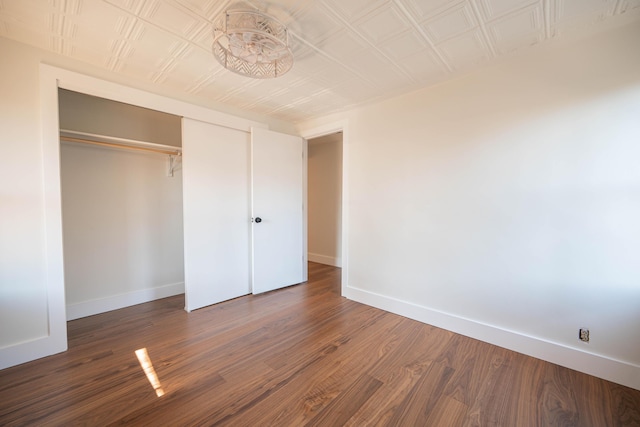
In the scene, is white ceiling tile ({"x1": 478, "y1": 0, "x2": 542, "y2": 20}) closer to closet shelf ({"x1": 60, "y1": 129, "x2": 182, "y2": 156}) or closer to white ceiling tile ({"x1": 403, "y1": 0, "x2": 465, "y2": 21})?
white ceiling tile ({"x1": 403, "y1": 0, "x2": 465, "y2": 21})

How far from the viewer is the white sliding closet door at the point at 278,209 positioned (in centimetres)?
306

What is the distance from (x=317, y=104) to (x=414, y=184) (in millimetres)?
1457

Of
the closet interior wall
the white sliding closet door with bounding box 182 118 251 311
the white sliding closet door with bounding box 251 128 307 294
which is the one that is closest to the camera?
the closet interior wall

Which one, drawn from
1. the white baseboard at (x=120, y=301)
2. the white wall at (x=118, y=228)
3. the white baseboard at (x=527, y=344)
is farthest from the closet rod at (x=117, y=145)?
the white baseboard at (x=527, y=344)

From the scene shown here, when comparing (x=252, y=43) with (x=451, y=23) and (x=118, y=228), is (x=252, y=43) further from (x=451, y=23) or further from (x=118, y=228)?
(x=118, y=228)

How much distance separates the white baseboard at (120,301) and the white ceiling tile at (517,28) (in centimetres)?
400

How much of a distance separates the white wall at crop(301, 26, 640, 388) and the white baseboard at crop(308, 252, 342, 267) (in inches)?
77.7

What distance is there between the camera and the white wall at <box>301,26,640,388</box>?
1553mm

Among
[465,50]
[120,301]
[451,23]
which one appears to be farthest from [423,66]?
[120,301]

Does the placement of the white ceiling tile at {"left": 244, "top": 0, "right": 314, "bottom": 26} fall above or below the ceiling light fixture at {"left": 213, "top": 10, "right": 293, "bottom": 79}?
above

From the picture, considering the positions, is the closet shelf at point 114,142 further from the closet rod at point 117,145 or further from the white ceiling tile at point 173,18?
the white ceiling tile at point 173,18

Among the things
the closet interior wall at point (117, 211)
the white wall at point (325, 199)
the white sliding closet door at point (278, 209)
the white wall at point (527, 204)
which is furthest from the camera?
the white wall at point (325, 199)

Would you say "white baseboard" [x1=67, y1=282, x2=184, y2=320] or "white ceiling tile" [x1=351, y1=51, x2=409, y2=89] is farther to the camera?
"white baseboard" [x1=67, y1=282, x2=184, y2=320]

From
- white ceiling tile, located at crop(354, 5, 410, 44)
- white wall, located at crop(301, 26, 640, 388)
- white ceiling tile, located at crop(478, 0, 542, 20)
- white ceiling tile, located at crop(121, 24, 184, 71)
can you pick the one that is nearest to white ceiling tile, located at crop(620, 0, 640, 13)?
white wall, located at crop(301, 26, 640, 388)
